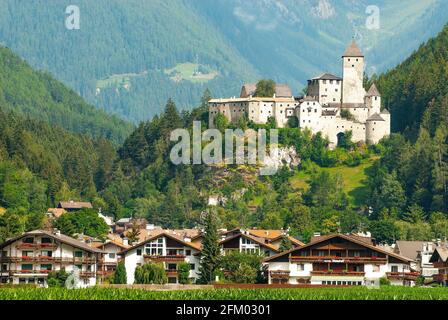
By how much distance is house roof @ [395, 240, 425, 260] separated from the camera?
125m

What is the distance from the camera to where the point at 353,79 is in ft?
632

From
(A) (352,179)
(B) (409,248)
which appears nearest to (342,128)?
(A) (352,179)

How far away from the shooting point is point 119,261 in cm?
10712

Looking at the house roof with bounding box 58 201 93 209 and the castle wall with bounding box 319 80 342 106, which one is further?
the castle wall with bounding box 319 80 342 106

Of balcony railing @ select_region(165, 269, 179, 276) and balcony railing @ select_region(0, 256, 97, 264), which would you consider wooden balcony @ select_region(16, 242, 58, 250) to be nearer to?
balcony railing @ select_region(0, 256, 97, 264)

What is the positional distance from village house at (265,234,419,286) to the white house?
29.5 feet

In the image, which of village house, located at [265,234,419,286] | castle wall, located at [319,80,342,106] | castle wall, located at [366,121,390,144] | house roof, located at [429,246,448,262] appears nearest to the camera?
village house, located at [265,234,419,286]

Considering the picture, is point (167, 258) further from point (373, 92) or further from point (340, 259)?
point (373, 92)

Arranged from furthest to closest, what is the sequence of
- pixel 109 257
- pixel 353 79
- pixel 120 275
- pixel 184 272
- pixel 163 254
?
pixel 353 79 → pixel 109 257 → pixel 163 254 → pixel 184 272 → pixel 120 275

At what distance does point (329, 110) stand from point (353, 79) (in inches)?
246

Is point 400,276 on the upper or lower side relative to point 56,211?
lower

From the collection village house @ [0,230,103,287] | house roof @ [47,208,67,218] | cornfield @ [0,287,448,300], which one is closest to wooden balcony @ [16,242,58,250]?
village house @ [0,230,103,287]
